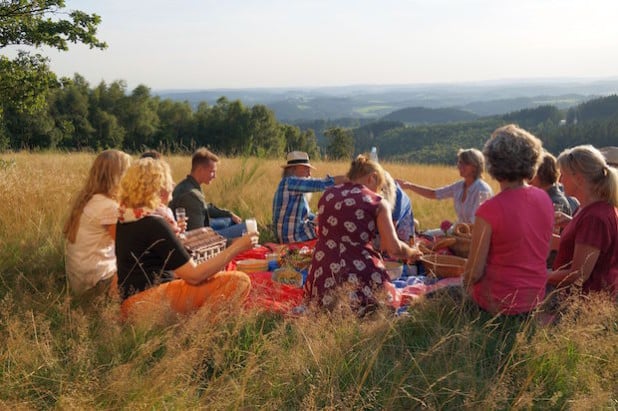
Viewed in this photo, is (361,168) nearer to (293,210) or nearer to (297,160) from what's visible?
(293,210)

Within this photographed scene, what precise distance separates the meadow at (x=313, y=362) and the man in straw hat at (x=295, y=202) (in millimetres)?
2479

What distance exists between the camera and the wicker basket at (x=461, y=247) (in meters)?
4.74

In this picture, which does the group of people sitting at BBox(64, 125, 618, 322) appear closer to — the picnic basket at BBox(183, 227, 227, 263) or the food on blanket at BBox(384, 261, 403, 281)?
the picnic basket at BBox(183, 227, 227, 263)

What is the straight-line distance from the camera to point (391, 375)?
2.62m

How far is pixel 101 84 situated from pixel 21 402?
52.5 m

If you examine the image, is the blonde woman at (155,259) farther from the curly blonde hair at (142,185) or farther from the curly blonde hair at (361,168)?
the curly blonde hair at (361,168)

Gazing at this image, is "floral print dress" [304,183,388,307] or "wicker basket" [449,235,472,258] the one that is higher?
"floral print dress" [304,183,388,307]

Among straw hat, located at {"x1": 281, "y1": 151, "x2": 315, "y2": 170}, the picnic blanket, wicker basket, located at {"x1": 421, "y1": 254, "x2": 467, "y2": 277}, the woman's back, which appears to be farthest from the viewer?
straw hat, located at {"x1": 281, "y1": 151, "x2": 315, "y2": 170}

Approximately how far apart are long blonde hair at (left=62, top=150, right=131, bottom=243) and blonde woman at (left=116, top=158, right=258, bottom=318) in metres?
0.27

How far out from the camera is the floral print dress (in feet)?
11.9

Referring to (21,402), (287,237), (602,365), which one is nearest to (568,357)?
(602,365)

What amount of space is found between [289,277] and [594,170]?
2331 mm

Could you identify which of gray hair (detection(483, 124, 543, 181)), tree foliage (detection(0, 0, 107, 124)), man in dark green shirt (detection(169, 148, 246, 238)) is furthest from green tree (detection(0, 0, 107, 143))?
gray hair (detection(483, 124, 543, 181))

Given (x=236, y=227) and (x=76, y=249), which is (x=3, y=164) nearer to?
(x=236, y=227)
